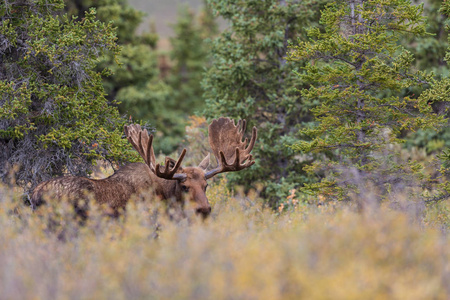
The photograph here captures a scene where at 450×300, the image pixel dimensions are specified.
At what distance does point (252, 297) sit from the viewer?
12.0 ft

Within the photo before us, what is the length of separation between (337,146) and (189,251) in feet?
18.3

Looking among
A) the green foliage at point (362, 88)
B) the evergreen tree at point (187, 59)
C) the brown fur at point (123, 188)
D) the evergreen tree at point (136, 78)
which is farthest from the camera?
the evergreen tree at point (187, 59)

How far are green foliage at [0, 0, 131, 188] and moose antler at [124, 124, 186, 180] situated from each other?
24.3 inches

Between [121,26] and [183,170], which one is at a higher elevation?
[121,26]

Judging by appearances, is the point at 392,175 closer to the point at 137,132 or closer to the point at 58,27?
the point at 137,132

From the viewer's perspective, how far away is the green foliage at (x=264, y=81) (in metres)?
12.3

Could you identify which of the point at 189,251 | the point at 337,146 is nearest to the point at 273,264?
the point at 189,251

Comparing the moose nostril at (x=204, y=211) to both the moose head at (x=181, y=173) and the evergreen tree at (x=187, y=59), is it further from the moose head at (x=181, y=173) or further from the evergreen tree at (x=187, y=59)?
the evergreen tree at (x=187, y=59)

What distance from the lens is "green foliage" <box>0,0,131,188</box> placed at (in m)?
8.24

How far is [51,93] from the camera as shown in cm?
839

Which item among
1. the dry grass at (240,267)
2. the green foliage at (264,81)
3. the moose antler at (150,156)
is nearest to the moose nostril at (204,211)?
the moose antler at (150,156)

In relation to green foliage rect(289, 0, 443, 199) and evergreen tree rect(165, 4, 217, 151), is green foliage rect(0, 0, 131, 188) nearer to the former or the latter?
green foliage rect(289, 0, 443, 199)

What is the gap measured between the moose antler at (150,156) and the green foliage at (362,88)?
268cm

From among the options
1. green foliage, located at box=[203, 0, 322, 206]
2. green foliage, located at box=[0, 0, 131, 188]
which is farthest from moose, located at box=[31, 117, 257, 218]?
green foliage, located at box=[203, 0, 322, 206]
